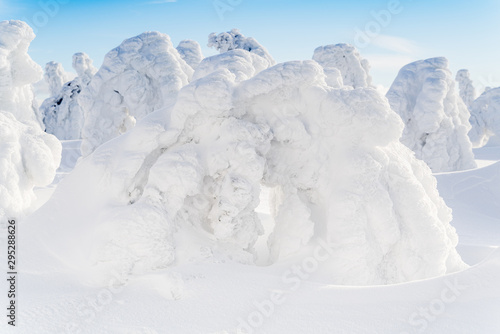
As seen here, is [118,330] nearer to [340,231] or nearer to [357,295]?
[357,295]

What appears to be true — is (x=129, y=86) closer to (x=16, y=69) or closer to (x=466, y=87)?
A: (x=16, y=69)

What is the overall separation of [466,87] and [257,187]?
31.9 metres

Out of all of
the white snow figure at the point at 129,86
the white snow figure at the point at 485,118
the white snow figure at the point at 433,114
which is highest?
the white snow figure at the point at 129,86

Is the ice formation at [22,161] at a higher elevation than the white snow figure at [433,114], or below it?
higher

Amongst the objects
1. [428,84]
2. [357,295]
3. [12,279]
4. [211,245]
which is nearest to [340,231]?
[357,295]

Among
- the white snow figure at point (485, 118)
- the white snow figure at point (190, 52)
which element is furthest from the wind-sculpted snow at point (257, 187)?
the white snow figure at point (485, 118)

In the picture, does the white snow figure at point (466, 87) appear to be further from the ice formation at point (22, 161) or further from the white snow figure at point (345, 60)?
the ice formation at point (22, 161)

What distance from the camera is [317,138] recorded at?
458 centimetres

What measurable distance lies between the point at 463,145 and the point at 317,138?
11.9m

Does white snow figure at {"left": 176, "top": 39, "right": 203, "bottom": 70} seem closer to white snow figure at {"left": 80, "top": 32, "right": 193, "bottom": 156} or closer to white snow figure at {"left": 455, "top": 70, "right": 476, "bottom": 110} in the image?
white snow figure at {"left": 80, "top": 32, "right": 193, "bottom": 156}

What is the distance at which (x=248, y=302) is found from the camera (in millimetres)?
3367

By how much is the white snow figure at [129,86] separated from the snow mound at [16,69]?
7.56 feet

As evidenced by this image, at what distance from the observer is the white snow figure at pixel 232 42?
17.3 meters

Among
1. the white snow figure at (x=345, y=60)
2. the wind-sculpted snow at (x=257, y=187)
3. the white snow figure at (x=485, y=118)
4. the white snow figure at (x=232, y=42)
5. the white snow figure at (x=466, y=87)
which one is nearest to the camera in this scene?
the wind-sculpted snow at (x=257, y=187)
